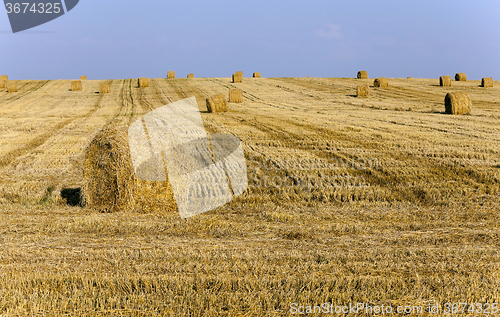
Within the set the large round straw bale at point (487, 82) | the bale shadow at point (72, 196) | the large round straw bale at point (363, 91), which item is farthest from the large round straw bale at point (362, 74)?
the bale shadow at point (72, 196)

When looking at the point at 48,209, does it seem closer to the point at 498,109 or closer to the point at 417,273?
the point at 417,273

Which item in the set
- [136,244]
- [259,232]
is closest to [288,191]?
[259,232]

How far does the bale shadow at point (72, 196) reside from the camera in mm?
7703

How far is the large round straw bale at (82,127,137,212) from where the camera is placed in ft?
23.7

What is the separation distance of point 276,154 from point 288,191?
3018 millimetres

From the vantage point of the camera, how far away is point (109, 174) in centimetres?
732

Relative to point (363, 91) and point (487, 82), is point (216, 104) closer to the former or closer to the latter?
point (363, 91)

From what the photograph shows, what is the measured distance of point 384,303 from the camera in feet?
12.5

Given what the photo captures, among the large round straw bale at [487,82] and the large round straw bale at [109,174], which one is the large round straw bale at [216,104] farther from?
the large round straw bale at [487,82]

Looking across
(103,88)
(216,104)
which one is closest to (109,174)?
(216,104)

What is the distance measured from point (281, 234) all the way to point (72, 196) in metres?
4.37

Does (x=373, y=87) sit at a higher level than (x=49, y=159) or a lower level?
higher

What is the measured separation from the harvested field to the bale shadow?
16cm

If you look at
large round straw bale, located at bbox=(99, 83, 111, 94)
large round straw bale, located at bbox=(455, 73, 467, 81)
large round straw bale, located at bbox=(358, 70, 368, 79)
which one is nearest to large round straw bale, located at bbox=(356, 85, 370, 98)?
large round straw bale, located at bbox=(358, 70, 368, 79)
